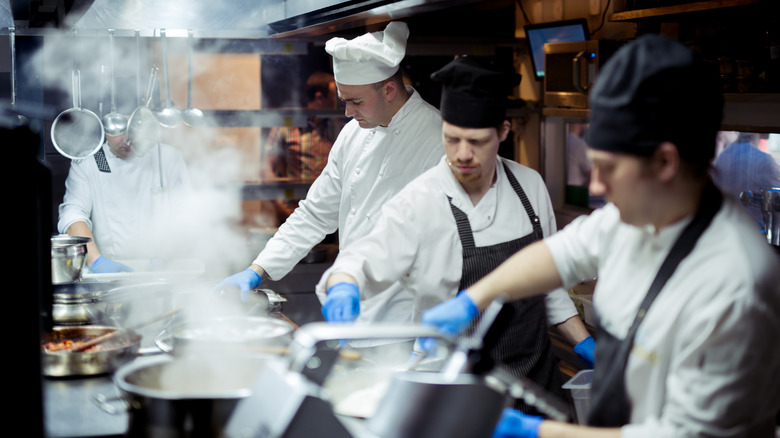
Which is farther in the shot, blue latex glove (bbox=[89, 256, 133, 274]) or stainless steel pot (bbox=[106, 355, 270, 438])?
blue latex glove (bbox=[89, 256, 133, 274])

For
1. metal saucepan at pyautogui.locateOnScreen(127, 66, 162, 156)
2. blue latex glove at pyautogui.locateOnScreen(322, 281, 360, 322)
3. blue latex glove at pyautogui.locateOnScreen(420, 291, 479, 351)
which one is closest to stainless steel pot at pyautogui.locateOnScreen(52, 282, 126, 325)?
blue latex glove at pyautogui.locateOnScreen(322, 281, 360, 322)

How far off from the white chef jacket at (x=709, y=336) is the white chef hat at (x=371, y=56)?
148 cm

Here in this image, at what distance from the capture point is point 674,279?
1.21 m

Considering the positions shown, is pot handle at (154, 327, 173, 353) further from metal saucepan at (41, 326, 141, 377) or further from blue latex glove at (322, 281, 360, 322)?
blue latex glove at (322, 281, 360, 322)

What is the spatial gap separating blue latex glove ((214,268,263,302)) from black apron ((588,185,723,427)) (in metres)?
1.32

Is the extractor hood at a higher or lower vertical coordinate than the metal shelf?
higher

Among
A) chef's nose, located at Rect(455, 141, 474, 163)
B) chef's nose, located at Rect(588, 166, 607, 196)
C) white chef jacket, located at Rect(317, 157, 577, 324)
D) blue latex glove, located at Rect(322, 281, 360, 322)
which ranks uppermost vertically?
chef's nose, located at Rect(455, 141, 474, 163)

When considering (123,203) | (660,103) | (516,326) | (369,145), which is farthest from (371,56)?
(123,203)

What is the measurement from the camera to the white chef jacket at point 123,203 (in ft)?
13.3

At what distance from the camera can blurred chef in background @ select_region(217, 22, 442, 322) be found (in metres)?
2.63

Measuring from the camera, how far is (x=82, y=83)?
4.25 m

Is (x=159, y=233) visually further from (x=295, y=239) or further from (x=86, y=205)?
(x=295, y=239)

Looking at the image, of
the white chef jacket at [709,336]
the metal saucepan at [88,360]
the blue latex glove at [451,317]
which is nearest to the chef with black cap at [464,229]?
the blue latex glove at [451,317]

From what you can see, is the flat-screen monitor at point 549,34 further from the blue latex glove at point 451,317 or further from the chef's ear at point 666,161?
the chef's ear at point 666,161
